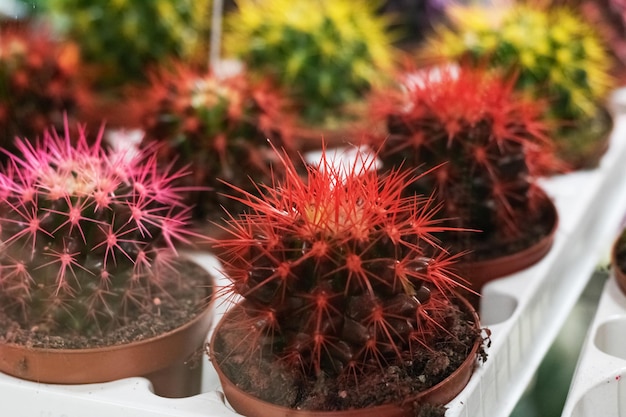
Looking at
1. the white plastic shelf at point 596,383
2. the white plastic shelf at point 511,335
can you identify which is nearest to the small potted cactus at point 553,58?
the white plastic shelf at point 511,335

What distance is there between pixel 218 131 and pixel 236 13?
861 mm

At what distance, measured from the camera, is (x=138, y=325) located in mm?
1232

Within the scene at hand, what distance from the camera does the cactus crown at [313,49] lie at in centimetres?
211

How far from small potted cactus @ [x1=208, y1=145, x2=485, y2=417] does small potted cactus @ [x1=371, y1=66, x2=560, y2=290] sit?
24 cm

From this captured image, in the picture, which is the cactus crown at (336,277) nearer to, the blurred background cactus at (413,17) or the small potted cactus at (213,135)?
the small potted cactus at (213,135)

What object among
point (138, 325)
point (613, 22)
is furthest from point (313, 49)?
point (138, 325)

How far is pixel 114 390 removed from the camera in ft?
3.77

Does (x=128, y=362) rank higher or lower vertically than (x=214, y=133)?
lower

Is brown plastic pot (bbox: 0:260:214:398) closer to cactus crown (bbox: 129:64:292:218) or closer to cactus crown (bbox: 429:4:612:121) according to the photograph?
cactus crown (bbox: 129:64:292:218)

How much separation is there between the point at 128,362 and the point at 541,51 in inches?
45.0

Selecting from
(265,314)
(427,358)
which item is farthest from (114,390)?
(427,358)

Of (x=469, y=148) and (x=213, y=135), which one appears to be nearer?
(x=469, y=148)

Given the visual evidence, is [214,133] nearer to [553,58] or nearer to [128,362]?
[128,362]

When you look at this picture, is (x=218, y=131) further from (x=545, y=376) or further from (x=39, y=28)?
(x=545, y=376)
